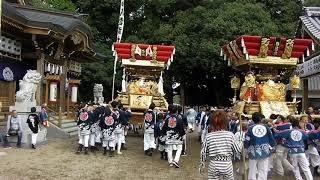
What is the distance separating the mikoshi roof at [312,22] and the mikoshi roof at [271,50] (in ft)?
6.79

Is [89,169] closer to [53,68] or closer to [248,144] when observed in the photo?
[248,144]

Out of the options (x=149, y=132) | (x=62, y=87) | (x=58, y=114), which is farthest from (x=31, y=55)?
(x=149, y=132)

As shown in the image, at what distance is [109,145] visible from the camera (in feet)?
36.9

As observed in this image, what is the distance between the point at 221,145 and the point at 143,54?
1074 cm

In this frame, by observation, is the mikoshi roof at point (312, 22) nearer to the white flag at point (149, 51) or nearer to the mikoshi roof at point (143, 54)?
the mikoshi roof at point (143, 54)

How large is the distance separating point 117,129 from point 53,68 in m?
7.85

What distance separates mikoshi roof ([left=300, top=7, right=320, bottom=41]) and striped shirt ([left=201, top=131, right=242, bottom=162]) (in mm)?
9665

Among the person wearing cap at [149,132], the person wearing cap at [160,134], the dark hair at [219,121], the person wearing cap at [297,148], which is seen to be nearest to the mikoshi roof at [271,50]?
the person wearing cap at [160,134]

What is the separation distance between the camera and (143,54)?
52.5 ft

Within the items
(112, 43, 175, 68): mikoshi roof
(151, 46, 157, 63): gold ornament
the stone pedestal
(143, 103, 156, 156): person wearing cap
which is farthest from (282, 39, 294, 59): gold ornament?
the stone pedestal

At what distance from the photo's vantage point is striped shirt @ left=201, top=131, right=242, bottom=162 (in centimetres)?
556

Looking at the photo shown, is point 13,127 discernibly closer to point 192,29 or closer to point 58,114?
point 58,114

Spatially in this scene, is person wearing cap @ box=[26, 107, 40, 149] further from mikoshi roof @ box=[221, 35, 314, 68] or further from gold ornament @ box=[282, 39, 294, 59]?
gold ornament @ box=[282, 39, 294, 59]

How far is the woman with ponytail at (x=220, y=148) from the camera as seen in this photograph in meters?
5.56
